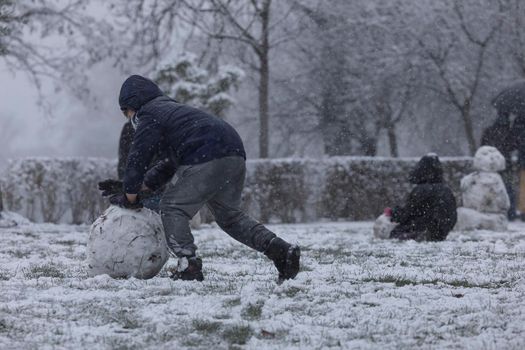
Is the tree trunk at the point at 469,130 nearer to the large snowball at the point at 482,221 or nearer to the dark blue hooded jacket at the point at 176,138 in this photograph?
the large snowball at the point at 482,221

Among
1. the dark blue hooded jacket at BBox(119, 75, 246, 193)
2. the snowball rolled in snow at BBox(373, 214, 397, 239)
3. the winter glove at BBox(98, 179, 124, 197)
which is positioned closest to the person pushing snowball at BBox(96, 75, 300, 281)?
the dark blue hooded jacket at BBox(119, 75, 246, 193)

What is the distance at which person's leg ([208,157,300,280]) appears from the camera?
6.85 meters

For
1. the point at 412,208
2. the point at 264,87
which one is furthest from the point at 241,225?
the point at 264,87

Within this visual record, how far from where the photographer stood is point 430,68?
29.3 metres

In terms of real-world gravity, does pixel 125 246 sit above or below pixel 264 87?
below

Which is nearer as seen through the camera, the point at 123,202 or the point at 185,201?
the point at 185,201

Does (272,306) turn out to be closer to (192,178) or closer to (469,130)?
(192,178)

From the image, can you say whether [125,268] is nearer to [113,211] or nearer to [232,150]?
[113,211]

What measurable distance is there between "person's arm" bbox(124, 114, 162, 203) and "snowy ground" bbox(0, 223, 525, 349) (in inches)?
29.4

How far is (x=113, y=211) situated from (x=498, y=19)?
2321cm

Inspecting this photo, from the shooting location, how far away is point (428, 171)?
→ 12742mm

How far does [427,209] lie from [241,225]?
19.4ft

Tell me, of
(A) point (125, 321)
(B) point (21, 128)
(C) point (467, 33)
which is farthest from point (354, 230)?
(B) point (21, 128)

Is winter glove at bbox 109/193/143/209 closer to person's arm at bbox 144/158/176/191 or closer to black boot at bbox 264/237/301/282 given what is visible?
person's arm at bbox 144/158/176/191
